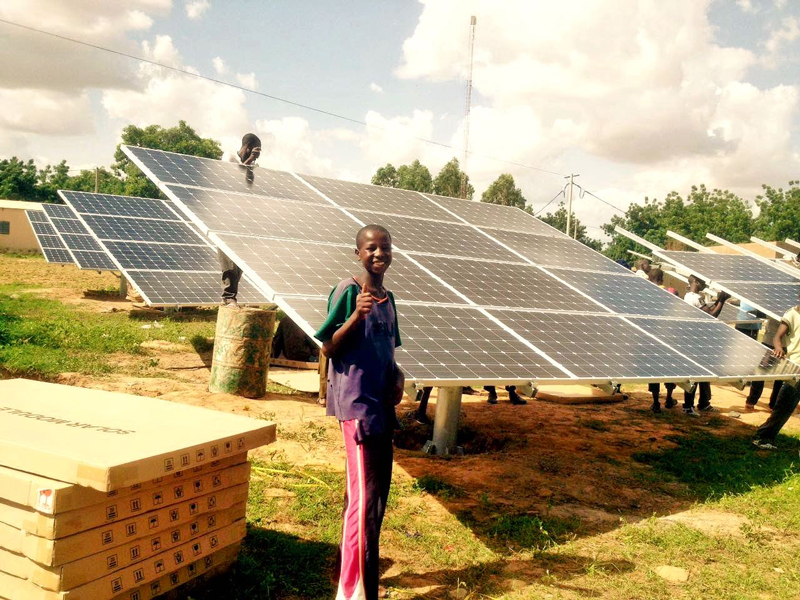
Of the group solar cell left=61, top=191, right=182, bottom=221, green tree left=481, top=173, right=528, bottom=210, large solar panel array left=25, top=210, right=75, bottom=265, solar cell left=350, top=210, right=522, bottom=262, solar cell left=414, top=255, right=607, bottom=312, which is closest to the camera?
solar cell left=414, top=255, right=607, bottom=312

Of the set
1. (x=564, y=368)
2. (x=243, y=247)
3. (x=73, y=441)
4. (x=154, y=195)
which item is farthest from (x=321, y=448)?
(x=154, y=195)

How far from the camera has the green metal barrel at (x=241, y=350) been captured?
363 inches

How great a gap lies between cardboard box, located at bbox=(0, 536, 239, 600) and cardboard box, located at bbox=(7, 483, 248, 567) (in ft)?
0.54

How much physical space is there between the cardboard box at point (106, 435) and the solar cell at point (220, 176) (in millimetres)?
4757

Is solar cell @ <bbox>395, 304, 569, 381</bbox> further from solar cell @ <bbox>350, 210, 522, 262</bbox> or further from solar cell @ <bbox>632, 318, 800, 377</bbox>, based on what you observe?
solar cell @ <bbox>632, 318, 800, 377</bbox>

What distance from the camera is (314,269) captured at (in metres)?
7.23

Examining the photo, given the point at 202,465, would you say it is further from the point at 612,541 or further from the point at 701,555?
the point at 701,555

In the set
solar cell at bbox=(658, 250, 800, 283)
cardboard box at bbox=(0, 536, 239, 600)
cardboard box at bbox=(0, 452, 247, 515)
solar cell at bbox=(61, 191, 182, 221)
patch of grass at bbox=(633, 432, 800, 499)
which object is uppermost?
solar cell at bbox=(61, 191, 182, 221)

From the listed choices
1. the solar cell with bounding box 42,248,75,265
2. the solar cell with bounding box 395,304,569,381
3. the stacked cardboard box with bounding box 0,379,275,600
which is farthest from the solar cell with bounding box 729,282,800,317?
the solar cell with bounding box 42,248,75,265

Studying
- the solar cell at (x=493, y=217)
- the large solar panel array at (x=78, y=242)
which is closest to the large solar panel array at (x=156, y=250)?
the large solar panel array at (x=78, y=242)

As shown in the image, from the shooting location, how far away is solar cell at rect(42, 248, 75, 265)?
2355 cm

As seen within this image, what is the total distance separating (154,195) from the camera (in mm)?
63781

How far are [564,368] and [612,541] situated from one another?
1630 mm

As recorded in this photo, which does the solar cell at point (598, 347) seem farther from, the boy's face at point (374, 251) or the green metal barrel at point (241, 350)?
the green metal barrel at point (241, 350)
